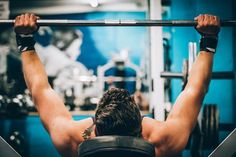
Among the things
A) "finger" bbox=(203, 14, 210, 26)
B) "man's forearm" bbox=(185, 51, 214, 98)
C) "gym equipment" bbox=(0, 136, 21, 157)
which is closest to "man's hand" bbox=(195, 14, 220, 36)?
"finger" bbox=(203, 14, 210, 26)

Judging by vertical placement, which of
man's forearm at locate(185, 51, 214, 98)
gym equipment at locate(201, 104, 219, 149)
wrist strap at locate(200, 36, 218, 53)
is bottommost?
gym equipment at locate(201, 104, 219, 149)

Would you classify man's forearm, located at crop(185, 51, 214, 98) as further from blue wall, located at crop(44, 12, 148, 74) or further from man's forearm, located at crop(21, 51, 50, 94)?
blue wall, located at crop(44, 12, 148, 74)

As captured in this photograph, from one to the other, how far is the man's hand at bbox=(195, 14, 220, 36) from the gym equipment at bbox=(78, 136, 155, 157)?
74cm

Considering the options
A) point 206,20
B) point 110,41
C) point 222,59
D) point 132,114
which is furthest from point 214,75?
point 110,41

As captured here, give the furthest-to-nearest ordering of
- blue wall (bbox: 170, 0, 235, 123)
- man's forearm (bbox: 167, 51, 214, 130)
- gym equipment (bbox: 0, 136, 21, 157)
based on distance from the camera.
Answer: blue wall (bbox: 170, 0, 235, 123)
gym equipment (bbox: 0, 136, 21, 157)
man's forearm (bbox: 167, 51, 214, 130)

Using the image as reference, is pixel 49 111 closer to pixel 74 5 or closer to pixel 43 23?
pixel 43 23

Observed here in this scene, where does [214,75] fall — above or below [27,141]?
above

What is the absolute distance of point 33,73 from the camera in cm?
187

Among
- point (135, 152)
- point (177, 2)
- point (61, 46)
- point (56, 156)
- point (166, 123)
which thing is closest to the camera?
point (135, 152)

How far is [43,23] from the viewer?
75.9 inches

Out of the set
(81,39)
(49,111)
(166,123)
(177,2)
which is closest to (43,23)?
(49,111)

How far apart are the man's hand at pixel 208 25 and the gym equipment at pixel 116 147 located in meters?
0.74

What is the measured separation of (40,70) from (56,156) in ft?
12.5

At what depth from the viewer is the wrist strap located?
74.2 inches
